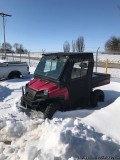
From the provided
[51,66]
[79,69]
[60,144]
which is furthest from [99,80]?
[60,144]

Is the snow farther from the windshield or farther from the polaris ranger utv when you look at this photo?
the windshield

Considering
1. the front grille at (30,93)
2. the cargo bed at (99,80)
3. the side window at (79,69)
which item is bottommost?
the front grille at (30,93)

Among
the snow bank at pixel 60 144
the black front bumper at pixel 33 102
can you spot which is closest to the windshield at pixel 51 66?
the black front bumper at pixel 33 102

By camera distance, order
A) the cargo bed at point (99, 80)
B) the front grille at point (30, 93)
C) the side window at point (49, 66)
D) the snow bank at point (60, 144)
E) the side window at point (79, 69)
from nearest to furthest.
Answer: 1. the snow bank at point (60, 144)
2. the front grille at point (30, 93)
3. the side window at point (79, 69)
4. the side window at point (49, 66)
5. the cargo bed at point (99, 80)

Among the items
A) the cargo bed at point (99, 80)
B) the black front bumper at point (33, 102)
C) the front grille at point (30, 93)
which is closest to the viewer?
the black front bumper at point (33, 102)

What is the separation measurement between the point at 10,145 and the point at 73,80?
3.24 metres

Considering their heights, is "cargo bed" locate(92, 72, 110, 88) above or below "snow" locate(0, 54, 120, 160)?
above

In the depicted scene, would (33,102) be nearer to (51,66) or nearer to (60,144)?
(51,66)

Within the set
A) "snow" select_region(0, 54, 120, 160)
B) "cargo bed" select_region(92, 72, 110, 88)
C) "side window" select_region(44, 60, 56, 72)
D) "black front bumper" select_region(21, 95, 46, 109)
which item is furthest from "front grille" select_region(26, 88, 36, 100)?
"cargo bed" select_region(92, 72, 110, 88)

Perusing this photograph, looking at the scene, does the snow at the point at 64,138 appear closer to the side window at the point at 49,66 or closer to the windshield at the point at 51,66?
the windshield at the point at 51,66

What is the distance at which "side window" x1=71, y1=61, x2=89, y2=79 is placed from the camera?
7.42 metres

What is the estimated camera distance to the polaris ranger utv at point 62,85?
7.09 meters

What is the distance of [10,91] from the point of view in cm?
1175

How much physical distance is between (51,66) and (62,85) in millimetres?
963
